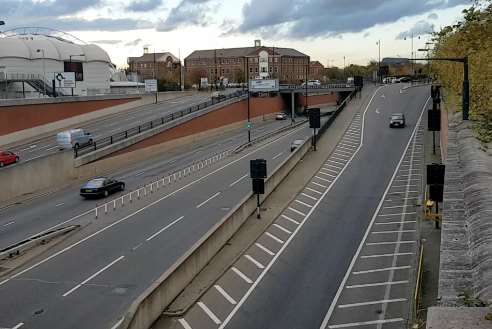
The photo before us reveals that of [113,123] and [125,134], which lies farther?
[113,123]

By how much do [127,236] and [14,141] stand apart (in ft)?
95.8

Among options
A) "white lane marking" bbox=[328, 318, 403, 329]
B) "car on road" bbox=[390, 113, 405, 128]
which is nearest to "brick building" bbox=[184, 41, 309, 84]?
"car on road" bbox=[390, 113, 405, 128]

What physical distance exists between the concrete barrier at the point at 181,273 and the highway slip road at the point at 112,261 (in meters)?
1.31

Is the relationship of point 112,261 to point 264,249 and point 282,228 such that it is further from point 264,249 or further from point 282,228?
point 282,228

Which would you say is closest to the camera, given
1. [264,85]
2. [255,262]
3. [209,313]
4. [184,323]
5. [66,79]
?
[184,323]

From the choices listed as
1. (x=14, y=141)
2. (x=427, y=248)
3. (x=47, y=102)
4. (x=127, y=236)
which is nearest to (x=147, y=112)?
(x=47, y=102)

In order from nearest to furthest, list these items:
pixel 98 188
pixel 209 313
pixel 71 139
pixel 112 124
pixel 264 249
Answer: pixel 209 313
pixel 264 249
pixel 98 188
pixel 71 139
pixel 112 124

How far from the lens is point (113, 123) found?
207ft

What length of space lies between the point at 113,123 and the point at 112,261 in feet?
139

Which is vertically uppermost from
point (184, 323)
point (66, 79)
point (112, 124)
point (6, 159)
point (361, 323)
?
point (66, 79)

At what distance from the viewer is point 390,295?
1794cm

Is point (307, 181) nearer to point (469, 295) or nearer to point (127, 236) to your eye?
point (127, 236)

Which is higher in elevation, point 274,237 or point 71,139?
point 71,139

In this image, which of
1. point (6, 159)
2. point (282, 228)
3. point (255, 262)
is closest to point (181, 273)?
point (255, 262)
